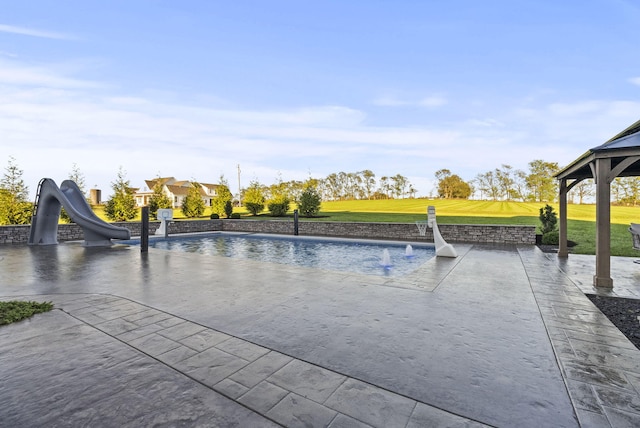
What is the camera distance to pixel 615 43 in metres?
10.1

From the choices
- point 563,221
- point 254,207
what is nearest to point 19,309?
point 563,221

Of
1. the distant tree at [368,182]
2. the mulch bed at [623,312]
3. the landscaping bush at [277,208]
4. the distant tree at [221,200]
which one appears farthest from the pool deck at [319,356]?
the distant tree at [368,182]

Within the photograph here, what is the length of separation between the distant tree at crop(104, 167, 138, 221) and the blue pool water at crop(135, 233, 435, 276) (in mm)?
5933

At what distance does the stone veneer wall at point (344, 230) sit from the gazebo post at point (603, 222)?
6.71 metres

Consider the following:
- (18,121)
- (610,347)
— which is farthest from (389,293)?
(18,121)

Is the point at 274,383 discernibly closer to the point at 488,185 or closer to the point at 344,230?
the point at 344,230

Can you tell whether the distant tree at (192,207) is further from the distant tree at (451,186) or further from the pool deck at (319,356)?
the distant tree at (451,186)

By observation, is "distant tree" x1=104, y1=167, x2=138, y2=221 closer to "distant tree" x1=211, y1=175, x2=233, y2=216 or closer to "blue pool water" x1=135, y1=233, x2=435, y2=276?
"distant tree" x1=211, y1=175, x2=233, y2=216

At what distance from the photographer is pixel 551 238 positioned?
10469 millimetres

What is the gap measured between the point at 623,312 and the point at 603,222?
1.69 meters

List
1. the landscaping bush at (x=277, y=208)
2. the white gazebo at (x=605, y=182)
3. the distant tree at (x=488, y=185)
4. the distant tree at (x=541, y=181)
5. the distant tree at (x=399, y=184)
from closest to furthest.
A: the white gazebo at (x=605, y=182)
the landscaping bush at (x=277, y=208)
the distant tree at (x=541, y=181)
the distant tree at (x=488, y=185)
the distant tree at (x=399, y=184)

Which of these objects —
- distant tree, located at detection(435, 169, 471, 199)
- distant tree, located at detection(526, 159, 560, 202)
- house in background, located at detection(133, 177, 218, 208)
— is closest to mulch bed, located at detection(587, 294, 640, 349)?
house in background, located at detection(133, 177, 218, 208)

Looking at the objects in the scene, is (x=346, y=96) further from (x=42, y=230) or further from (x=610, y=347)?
(x=610, y=347)

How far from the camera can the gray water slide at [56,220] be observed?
1016 cm
